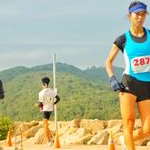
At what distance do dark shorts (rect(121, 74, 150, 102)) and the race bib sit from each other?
0.48ft

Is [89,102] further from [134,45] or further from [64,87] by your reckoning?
[134,45]

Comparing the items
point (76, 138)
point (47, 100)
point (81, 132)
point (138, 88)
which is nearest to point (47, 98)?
point (47, 100)

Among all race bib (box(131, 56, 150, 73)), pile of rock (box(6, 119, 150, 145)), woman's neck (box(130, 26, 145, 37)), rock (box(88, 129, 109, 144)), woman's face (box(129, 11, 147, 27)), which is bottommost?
rock (box(88, 129, 109, 144))

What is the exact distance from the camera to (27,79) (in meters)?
186

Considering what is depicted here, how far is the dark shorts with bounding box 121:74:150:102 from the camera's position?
930 centimetres

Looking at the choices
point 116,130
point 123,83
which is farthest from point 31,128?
point 123,83

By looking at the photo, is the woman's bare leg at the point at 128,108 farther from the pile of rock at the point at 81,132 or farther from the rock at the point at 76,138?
the rock at the point at 76,138

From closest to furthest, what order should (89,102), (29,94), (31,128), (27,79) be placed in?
(31,128)
(89,102)
(29,94)
(27,79)

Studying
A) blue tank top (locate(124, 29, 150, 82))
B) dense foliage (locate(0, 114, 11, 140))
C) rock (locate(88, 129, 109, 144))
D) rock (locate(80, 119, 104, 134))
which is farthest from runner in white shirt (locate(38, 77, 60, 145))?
dense foliage (locate(0, 114, 11, 140))

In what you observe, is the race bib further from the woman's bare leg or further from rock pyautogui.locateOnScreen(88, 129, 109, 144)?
rock pyautogui.locateOnScreen(88, 129, 109, 144)

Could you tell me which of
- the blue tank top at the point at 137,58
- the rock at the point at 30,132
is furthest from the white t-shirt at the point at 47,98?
the blue tank top at the point at 137,58

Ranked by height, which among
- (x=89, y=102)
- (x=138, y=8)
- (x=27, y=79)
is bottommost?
(x=138, y=8)

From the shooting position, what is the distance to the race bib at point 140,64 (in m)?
9.24

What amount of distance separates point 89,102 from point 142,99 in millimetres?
104215
